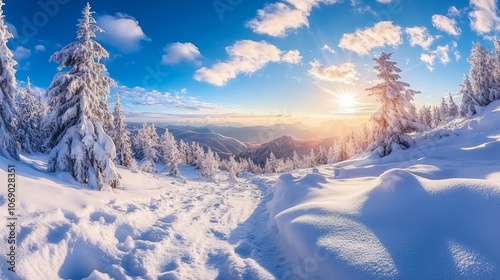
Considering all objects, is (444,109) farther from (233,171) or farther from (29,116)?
(29,116)

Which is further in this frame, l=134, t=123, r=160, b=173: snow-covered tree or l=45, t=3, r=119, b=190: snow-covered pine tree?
l=134, t=123, r=160, b=173: snow-covered tree

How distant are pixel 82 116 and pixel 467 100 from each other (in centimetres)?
5837

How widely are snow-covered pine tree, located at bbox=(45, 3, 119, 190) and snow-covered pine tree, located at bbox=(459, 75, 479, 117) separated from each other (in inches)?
2191

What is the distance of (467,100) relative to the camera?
46875 millimetres

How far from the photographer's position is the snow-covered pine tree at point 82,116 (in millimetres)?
13180

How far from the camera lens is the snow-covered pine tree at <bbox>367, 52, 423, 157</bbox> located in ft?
76.0

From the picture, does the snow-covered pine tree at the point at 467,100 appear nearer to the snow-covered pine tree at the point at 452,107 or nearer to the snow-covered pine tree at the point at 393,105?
the snow-covered pine tree at the point at 452,107

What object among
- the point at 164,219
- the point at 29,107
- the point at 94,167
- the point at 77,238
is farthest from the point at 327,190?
the point at 29,107

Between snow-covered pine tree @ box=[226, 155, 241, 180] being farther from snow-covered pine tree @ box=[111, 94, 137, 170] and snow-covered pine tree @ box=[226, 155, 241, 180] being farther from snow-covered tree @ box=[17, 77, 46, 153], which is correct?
snow-covered tree @ box=[17, 77, 46, 153]

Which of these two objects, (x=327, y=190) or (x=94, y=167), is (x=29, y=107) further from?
(x=327, y=190)

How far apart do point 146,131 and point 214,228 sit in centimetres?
5299

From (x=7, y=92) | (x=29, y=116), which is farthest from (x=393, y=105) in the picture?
(x=29, y=116)

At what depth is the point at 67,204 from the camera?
786cm

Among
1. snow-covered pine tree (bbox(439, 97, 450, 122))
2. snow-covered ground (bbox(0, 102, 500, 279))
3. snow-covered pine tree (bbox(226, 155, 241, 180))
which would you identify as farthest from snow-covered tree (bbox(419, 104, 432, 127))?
snow-covered ground (bbox(0, 102, 500, 279))
